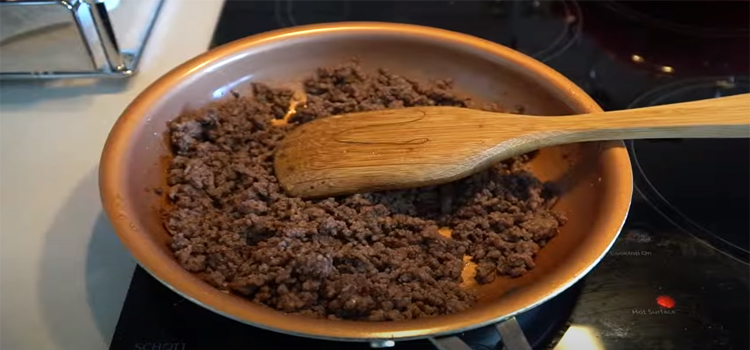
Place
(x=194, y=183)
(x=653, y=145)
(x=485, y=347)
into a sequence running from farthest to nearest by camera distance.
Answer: (x=653, y=145), (x=194, y=183), (x=485, y=347)

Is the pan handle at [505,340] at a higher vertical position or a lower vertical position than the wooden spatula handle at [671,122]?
lower

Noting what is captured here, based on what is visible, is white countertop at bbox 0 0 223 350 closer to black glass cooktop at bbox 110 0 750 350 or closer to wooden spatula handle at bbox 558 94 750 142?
black glass cooktop at bbox 110 0 750 350

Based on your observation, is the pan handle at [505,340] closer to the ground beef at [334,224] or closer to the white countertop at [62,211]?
the ground beef at [334,224]

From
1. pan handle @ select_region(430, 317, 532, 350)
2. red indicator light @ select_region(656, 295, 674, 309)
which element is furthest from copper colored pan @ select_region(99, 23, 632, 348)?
red indicator light @ select_region(656, 295, 674, 309)

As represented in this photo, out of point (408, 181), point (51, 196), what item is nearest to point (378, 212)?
point (408, 181)

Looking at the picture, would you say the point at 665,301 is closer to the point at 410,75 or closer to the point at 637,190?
the point at 637,190

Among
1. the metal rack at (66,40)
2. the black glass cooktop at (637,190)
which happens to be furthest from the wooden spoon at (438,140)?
the metal rack at (66,40)

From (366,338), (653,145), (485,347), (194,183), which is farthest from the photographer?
(653,145)

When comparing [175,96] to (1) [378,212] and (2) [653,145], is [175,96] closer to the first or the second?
(1) [378,212]
